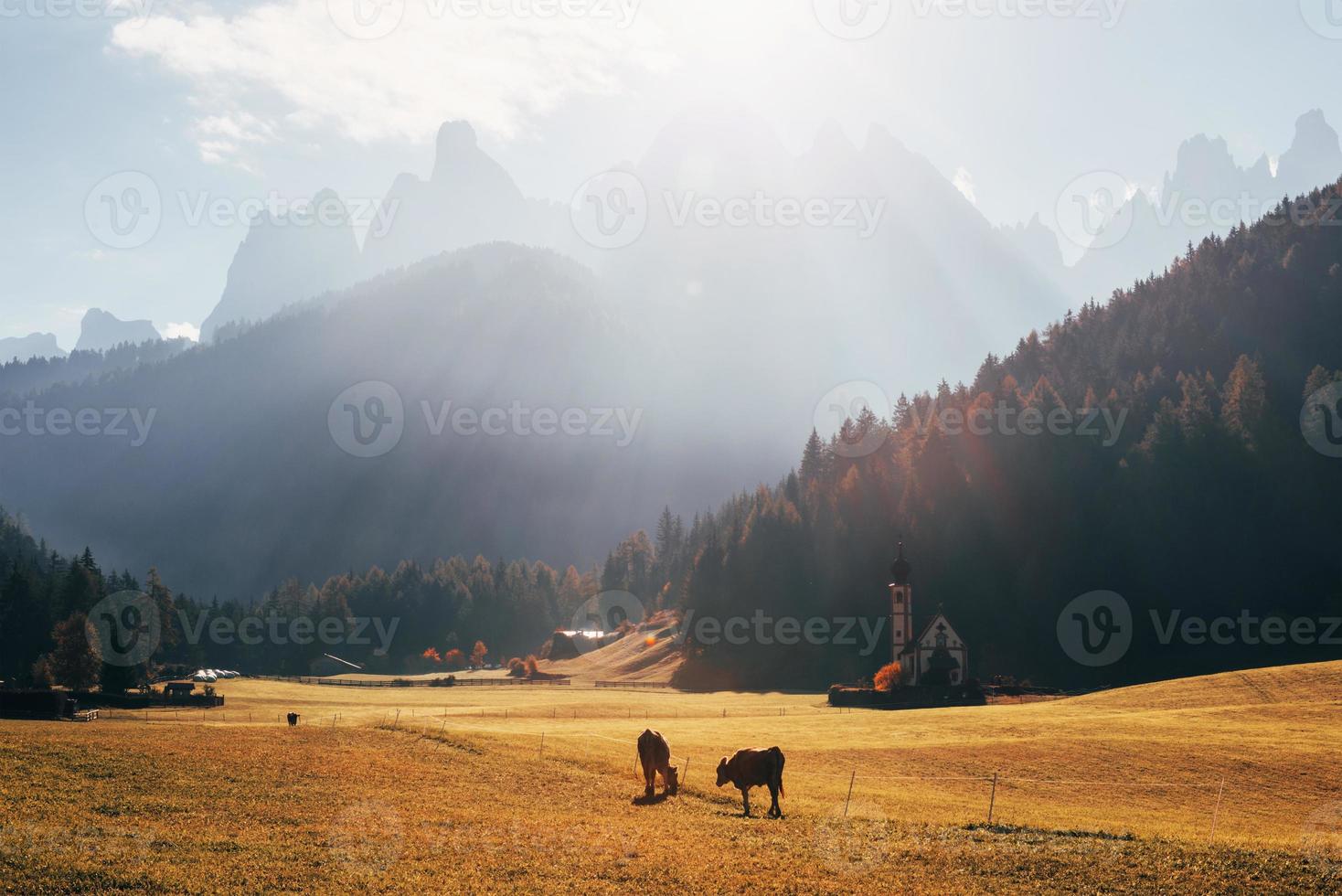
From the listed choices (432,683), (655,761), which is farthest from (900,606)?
(655,761)

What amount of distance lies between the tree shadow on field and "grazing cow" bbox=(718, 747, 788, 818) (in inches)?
110

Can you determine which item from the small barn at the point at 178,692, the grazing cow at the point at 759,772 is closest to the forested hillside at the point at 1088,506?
the small barn at the point at 178,692

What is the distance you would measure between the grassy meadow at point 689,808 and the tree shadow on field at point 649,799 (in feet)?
→ 1.76

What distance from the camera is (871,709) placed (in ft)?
254

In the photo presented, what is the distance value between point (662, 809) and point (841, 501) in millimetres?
93625

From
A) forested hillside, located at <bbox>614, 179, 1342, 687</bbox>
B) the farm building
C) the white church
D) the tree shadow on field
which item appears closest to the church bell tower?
the white church

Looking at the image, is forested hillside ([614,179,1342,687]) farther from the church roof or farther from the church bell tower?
the church roof

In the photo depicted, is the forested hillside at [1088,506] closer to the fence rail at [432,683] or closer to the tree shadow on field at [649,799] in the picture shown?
the fence rail at [432,683]

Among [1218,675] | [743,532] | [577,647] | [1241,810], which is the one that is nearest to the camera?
[1241,810]

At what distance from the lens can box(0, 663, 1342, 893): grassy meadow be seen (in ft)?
68.0

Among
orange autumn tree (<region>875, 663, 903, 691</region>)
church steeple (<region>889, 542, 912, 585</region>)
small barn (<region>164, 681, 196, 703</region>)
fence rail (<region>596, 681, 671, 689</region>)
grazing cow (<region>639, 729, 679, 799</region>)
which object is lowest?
fence rail (<region>596, 681, 671, 689</region>)

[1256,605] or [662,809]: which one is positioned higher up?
[1256,605]

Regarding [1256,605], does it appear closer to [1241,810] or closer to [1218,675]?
[1218,675]

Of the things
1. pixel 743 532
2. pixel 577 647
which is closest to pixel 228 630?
Answer: pixel 577 647
